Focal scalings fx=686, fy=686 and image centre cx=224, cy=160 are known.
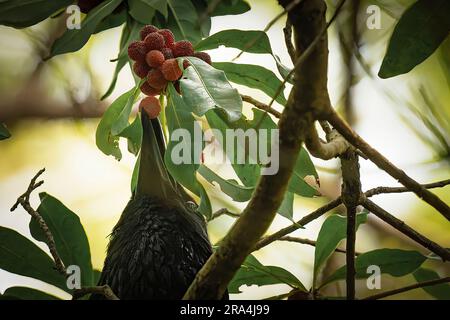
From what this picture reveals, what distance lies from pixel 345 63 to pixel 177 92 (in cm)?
63

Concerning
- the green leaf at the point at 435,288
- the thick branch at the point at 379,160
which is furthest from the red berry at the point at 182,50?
the green leaf at the point at 435,288

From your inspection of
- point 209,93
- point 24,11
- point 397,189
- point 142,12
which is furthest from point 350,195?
point 24,11

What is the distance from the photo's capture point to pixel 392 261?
3.87 ft

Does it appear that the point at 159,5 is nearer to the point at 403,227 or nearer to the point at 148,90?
the point at 148,90

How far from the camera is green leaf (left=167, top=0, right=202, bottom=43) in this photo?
1233 mm

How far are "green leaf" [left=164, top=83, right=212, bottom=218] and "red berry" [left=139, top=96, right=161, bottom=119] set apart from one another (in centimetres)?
3

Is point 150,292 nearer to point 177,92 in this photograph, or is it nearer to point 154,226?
point 154,226

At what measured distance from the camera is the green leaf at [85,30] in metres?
1.16

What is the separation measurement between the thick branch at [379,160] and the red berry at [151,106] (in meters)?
0.35

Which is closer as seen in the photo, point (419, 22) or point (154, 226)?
point (419, 22)

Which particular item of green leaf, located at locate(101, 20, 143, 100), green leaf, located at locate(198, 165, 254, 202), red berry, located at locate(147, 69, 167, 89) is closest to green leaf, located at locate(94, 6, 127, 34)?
green leaf, located at locate(101, 20, 143, 100)

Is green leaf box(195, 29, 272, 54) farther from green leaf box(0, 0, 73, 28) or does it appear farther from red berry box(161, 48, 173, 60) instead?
green leaf box(0, 0, 73, 28)
